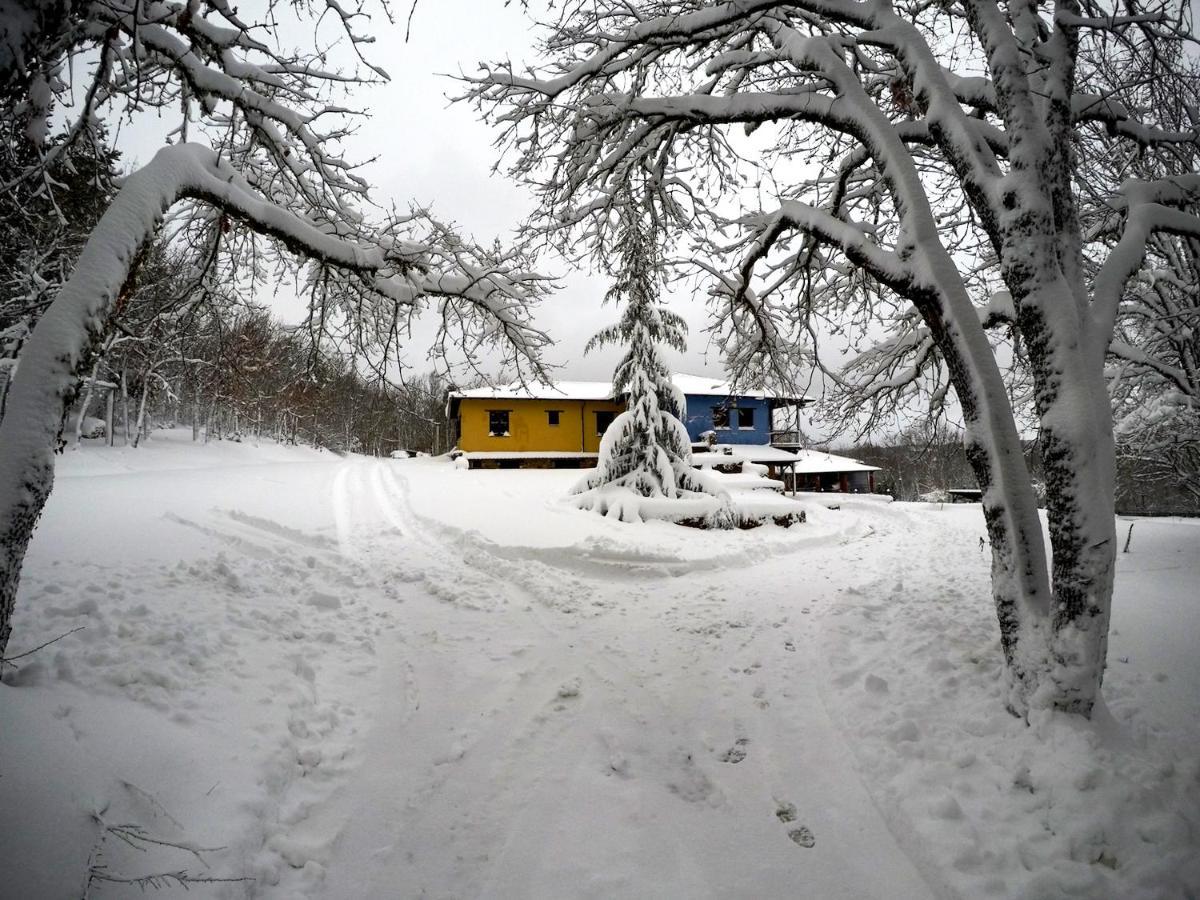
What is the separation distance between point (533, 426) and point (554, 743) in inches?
1093

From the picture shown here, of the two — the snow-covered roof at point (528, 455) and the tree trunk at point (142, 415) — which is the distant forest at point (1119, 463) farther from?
the tree trunk at point (142, 415)

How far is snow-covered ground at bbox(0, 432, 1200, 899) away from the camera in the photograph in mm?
2369

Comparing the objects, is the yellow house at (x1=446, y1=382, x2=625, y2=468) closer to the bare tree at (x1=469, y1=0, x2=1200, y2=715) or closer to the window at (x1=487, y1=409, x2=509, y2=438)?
the window at (x1=487, y1=409, x2=509, y2=438)

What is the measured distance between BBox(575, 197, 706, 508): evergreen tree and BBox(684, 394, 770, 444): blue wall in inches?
598

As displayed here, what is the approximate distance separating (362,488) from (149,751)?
16583 millimetres

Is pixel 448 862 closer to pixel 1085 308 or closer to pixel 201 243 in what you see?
pixel 1085 308

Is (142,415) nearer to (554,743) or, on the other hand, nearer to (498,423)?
(498,423)

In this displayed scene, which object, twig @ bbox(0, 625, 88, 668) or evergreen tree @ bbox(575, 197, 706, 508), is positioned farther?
evergreen tree @ bbox(575, 197, 706, 508)

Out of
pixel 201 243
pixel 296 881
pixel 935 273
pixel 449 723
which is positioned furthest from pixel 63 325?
pixel 935 273

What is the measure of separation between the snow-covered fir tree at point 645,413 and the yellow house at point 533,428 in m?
15.4

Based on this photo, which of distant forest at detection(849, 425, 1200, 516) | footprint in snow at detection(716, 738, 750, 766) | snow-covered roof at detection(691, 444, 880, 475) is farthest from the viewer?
snow-covered roof at detection(691, 444, 880, 475)

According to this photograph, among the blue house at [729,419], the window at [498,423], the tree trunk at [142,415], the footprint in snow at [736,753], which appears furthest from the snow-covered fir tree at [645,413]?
the tree trunk at [142,415]

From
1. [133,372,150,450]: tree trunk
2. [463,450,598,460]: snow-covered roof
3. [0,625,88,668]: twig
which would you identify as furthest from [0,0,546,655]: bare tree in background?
[463,450,598,460]: snow-covered roof

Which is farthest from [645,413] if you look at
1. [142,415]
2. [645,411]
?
[142,415]
